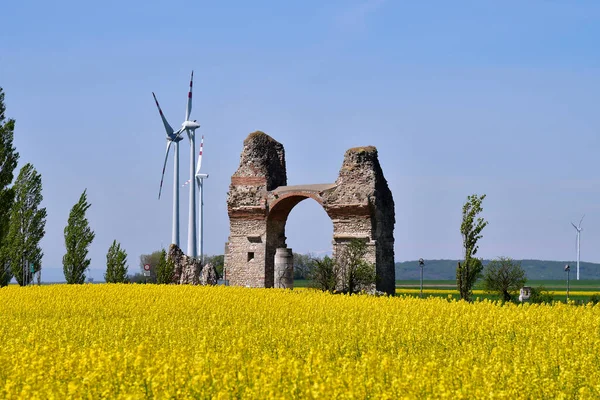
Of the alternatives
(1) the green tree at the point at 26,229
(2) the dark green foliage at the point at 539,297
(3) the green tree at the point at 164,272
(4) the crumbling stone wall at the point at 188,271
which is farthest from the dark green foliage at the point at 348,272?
(1) the green tree at the point at 26,229

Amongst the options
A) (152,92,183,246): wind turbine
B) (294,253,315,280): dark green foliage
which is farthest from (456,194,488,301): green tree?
(294,253,315,280): dark green foliage

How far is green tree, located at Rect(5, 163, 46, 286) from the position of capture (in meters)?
44.0

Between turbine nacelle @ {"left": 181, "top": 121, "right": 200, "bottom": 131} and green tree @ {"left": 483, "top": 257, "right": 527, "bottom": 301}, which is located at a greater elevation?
turbine nacelle @ {"left": 181, "top": 121, "right": 200, "bottom": 131}

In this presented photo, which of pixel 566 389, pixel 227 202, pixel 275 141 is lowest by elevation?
pixel 566 389

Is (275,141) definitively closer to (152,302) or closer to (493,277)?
(493,277)

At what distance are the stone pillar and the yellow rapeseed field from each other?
7.83 meters

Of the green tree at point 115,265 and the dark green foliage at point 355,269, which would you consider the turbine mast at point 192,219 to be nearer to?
the green tree at point 115,265

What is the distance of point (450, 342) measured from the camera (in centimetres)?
1369

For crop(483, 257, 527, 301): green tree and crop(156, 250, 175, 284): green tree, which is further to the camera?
crop(156, 250, 175, 284): green tree

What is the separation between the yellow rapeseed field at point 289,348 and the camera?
7863 mm

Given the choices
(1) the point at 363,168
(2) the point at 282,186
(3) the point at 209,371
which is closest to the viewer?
(3) the point at 209,371

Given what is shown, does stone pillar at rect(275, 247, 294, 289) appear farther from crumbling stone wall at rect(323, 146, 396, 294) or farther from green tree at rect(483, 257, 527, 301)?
green tree at rect(483, 257, 527, 301)

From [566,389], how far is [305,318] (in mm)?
8282

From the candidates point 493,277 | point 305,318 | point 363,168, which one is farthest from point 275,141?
point 305,318
